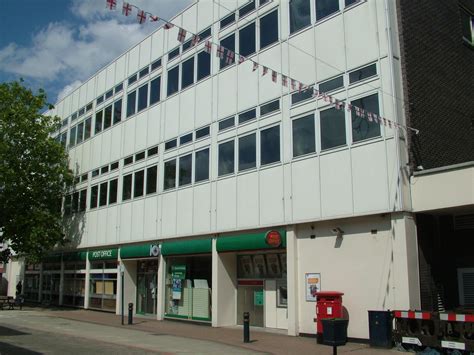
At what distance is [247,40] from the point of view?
2064cm

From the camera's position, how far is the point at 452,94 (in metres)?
17.6

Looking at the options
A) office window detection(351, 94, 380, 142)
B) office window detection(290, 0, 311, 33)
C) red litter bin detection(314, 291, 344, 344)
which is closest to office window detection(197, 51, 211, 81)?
office window detection(290, 0, 311, 33)

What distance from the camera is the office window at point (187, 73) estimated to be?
23.6m

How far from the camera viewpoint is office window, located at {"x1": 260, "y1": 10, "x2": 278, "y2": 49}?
63.5 ft

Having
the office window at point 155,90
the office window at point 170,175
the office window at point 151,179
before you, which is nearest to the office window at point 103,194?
the office window at point 151,179

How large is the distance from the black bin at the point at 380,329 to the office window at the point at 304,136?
5699 mm

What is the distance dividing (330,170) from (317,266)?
10.2 feet

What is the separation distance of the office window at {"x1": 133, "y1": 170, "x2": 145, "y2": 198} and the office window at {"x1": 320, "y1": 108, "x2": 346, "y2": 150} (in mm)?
12065

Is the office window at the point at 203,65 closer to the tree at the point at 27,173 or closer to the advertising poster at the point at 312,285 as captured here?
the advertising poster at the point at 312,285

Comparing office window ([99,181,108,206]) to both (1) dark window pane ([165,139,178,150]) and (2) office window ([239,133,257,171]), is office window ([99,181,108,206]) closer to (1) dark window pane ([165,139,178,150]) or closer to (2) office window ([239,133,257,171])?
(1) dark window pane ([165,139,178,150])

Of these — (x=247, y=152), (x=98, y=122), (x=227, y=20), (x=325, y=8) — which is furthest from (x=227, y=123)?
(x=98, y=122)

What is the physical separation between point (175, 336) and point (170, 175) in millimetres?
8639

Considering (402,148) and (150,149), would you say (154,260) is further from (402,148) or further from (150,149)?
(402,148)

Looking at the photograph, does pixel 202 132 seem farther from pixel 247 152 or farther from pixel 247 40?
pixel 247 40
